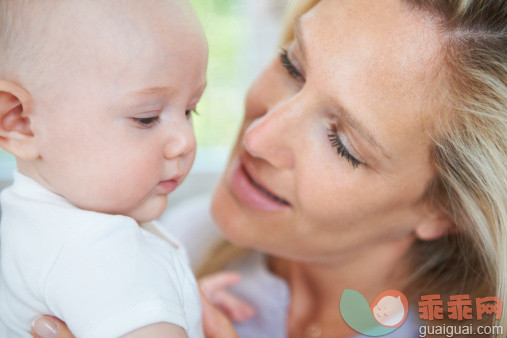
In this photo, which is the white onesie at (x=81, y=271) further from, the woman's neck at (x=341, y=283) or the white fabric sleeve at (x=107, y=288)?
the woman's neck at (x=341, y=283)

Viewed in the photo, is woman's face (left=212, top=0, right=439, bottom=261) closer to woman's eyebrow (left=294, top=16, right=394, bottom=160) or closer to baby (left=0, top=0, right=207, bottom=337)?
woman's eyebrow (left=294, top=16, right=394, bottom=160)

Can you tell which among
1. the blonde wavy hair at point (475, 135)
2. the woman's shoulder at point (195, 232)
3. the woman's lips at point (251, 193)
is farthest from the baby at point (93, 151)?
the woman's shoulder at point (195, 232)

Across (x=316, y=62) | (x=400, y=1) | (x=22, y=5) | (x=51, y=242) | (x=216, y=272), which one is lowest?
(x=216, y=272)

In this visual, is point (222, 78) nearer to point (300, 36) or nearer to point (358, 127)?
point (300, 36)

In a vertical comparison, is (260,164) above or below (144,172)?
below

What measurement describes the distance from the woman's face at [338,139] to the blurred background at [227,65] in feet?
5.44

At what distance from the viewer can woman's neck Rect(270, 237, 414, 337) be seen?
129cm

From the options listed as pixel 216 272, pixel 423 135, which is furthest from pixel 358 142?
pixel 216 272

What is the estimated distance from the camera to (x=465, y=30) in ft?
3.11

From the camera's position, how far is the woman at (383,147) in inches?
36.5

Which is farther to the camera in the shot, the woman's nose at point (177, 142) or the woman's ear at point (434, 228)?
the woman's ear at point (434, 228)

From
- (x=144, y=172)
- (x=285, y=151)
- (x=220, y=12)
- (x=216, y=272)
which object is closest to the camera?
(x=144, y=172)

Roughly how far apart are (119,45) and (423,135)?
661 millimetres

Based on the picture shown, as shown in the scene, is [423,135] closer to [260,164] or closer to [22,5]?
[260,164]
